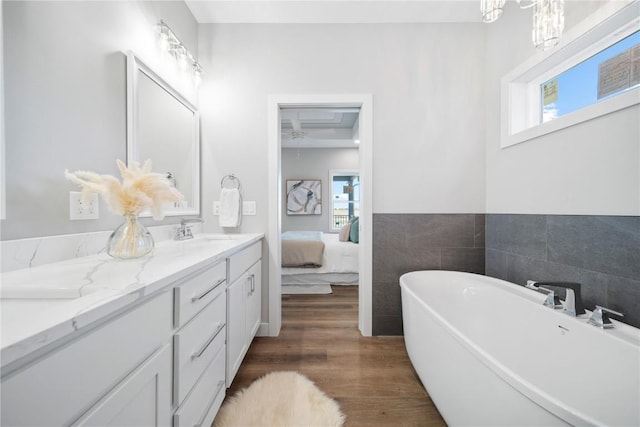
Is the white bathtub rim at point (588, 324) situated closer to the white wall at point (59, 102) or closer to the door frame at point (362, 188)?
the door frame at point (362, 188)

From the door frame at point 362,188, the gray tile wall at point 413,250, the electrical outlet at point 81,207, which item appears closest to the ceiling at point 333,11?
the door frame at point 362,188

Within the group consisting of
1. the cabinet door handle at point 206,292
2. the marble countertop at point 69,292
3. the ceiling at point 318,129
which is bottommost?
the cabinet door handle at point 206,292

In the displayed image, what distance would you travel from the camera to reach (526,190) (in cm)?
176

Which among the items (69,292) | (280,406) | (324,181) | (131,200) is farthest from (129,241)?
(324,181)

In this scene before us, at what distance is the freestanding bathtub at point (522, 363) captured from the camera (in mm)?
838

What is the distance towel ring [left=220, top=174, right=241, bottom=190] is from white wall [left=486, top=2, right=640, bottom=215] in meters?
2.15

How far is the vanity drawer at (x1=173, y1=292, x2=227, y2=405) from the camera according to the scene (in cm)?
89

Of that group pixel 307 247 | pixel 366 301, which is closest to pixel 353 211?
pixel 307 247

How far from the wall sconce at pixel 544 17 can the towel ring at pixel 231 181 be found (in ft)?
6.42

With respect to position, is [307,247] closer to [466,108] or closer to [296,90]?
[296,90]

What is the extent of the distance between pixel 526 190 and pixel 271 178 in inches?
75.0

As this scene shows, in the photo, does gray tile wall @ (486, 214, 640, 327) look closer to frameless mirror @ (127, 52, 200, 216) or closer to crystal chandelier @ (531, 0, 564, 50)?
crystal chandelier @ (531, 0, 564, 50)

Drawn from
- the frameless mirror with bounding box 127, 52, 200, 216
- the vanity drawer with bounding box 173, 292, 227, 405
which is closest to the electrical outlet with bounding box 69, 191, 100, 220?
the frameless mirror with bounding box 127, 52, 200, 216

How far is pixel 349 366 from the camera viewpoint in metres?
1.77
